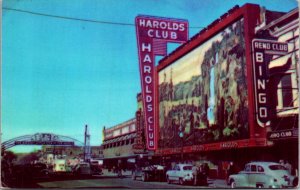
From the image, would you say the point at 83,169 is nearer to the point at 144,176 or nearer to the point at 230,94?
the point at 144,176

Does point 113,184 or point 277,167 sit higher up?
point 277,167

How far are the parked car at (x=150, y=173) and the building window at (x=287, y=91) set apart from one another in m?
5.06

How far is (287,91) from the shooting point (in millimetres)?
15625

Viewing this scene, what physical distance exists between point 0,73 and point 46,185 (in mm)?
3755

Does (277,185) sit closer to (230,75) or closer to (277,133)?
(277,133)

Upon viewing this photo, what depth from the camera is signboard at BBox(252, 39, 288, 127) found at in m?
15.7

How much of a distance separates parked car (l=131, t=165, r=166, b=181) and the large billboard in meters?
1.31

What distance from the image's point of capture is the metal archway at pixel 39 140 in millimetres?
14047

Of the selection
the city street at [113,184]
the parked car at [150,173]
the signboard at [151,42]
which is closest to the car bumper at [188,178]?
the city street at [113,184]

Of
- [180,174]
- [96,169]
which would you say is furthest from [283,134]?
[96,169]

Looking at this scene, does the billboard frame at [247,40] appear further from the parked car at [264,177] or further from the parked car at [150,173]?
the parked car at [150,173]

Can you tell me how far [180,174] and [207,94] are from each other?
328cm

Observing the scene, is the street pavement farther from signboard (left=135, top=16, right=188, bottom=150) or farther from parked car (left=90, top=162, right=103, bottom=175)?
signboard (left=135, top=16, right=188, bottom=150)

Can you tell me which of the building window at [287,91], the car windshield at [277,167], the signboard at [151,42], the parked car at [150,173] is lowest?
the parked car at [150,173]
